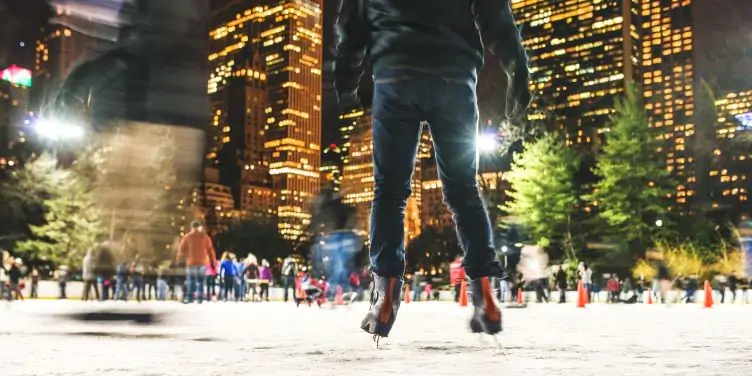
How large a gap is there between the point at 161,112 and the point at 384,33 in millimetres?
1909

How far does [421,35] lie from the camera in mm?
2822

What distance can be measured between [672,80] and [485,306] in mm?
56217

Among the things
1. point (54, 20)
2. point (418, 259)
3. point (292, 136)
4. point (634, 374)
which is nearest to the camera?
point (634, 374)

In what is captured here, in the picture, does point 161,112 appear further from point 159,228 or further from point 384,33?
point 384,33

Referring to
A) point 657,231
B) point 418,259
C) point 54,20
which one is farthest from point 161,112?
point 418,259

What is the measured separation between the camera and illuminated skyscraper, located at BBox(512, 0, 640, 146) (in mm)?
60438

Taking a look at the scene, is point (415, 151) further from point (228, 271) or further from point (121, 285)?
point (228, 271)

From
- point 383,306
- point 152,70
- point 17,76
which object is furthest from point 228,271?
point 17,76

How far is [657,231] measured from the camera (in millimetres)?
33594

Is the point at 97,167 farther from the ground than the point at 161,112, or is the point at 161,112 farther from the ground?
the point at 161,112

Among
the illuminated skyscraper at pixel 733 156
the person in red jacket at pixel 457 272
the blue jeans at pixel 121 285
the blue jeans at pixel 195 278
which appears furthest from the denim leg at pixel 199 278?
the illuminated skyscraper at pixel 733 156

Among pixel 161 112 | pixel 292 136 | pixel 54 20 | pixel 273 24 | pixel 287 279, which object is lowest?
pixel 287 279

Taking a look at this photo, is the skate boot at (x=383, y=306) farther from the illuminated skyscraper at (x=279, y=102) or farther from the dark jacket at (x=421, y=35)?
the illuminated skyscraper at (x=279, y=102)

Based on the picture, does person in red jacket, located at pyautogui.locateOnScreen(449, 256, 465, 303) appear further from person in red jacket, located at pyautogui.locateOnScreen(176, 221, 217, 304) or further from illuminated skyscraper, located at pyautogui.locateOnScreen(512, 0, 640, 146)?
illuminated skyscraper, located at pyautogui.locateOnScreen(512, 0, 640, 146)
